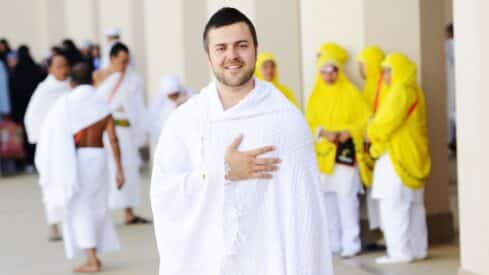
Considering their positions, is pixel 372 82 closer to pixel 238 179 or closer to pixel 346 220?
pixel 346 220

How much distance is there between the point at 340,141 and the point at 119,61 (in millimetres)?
3504

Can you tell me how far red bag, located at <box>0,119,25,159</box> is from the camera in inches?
658

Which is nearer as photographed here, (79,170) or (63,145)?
(63,145)

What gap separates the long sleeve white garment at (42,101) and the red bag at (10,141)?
368 cm

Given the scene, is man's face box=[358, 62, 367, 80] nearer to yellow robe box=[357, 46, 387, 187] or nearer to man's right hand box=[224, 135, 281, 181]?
yellow robe box=[357, 46, 387, 187]

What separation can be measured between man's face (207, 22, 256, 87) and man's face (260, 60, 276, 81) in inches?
196

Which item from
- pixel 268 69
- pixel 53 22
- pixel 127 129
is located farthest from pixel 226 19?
pixel 53 22

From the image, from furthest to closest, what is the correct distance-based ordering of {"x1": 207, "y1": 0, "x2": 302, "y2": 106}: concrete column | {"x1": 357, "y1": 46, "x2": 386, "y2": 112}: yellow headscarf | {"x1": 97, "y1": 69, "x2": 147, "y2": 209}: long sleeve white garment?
{"x1": 97, "y1": 69, "x2": 147, "y2": 209}: long sleeve white garment < {"x1": 207, "y1": 0, "x2": 302, "y2": 106}: concrete column < {"x1": 357, "y1": 46, "x2": 386, "y2": 112}: yellow headscarf

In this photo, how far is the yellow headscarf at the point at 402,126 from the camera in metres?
8.32

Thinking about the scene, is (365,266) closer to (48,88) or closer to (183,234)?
(183,234)

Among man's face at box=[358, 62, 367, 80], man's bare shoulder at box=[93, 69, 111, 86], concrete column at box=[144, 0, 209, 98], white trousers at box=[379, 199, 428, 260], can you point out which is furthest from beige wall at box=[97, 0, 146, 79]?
white trousers at box=[379, 199, 428, 260]

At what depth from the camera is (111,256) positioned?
31.6 feet

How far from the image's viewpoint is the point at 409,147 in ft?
27.8

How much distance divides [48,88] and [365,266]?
5776 millimetres
